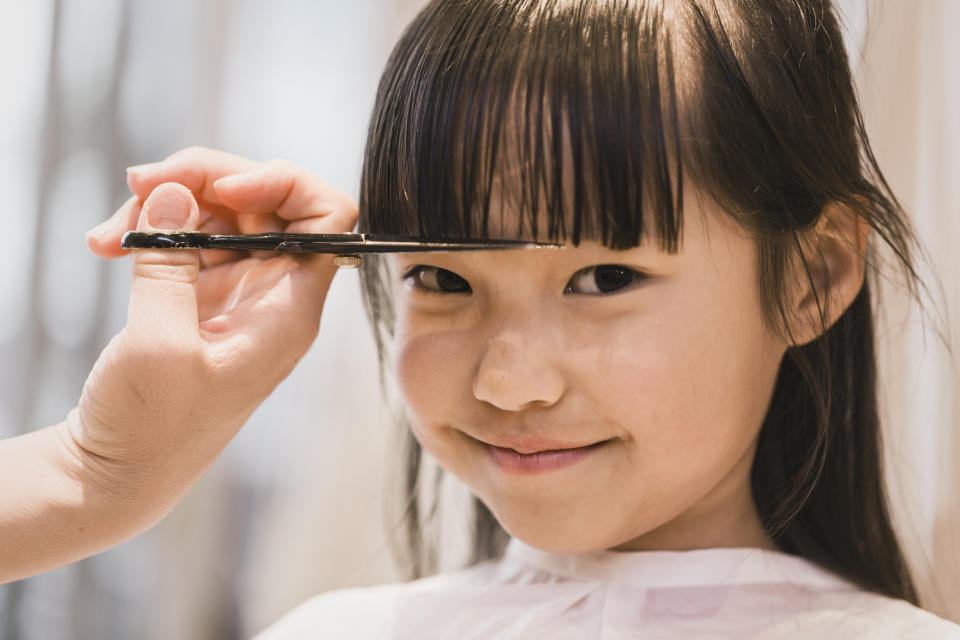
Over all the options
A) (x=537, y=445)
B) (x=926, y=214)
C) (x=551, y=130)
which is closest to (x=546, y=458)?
(x=537, y=445)

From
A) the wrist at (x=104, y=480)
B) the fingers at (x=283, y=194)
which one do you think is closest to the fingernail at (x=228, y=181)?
the fingers at (x=283, y=194)

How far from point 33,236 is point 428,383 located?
777 mm

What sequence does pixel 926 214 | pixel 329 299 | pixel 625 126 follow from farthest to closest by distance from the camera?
pixel 329 299, pixel 926 214, pixel 625 126

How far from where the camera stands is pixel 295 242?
0.80 metres

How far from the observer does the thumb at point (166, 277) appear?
0.77m

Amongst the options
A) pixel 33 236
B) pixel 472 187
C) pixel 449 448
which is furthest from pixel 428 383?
pixel 33 236

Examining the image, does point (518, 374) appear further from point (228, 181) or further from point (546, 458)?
point (228, 181)

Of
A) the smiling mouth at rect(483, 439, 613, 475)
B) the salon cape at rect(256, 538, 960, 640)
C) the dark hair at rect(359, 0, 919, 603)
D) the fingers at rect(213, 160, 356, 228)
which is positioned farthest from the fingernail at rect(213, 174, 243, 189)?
the salon cape at rect(256, 538, 960, 640)

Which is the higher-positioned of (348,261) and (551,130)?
(551,130)

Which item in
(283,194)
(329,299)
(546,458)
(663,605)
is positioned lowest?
(663,605)

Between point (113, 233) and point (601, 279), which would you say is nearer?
point (601, 279)

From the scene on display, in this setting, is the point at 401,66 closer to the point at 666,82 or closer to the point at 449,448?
the point at 666,82

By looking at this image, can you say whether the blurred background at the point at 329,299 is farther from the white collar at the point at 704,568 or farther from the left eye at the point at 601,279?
the left eye at the point at 601,279

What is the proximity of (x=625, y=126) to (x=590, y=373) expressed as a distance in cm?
19
